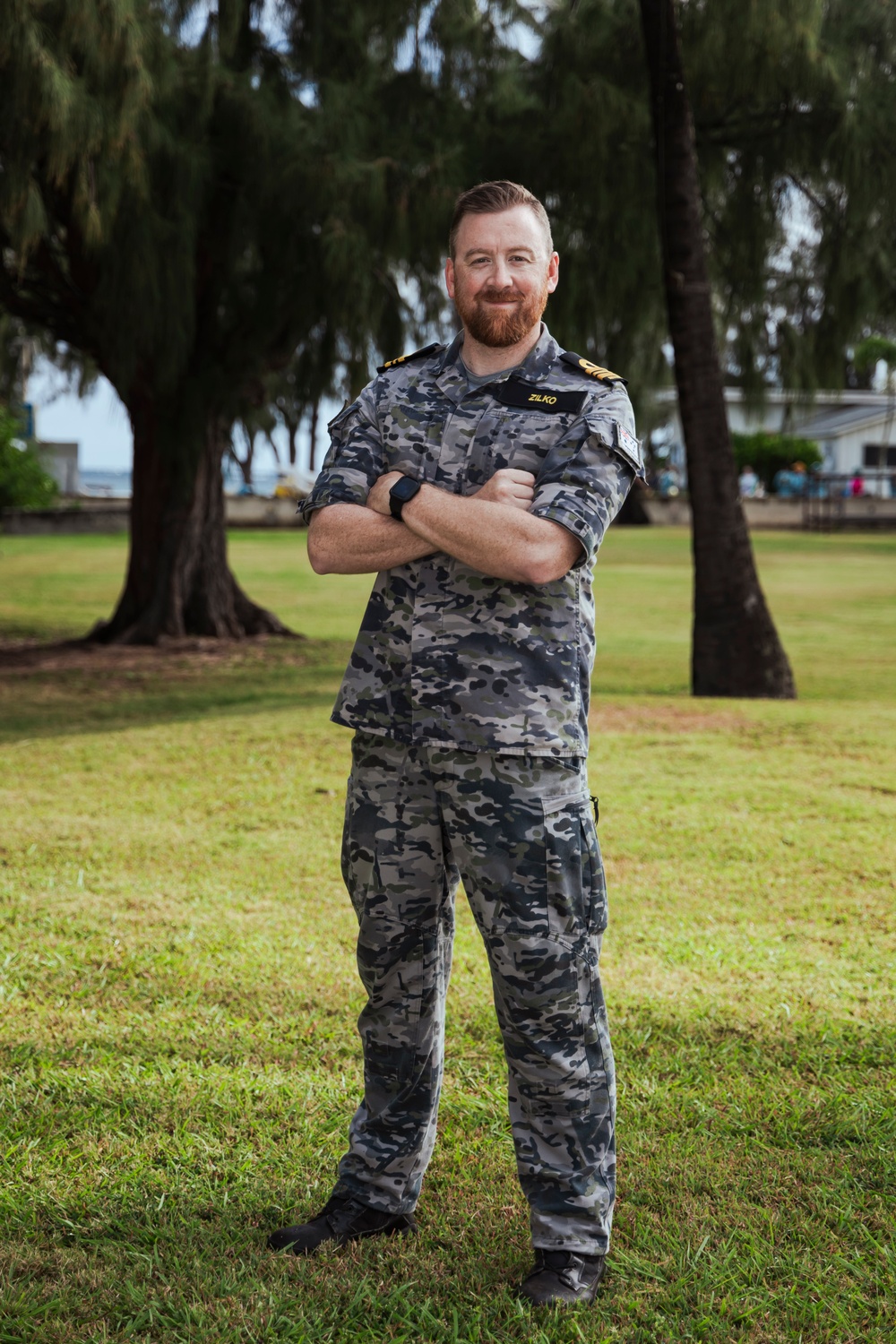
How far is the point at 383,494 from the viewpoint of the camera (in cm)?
250

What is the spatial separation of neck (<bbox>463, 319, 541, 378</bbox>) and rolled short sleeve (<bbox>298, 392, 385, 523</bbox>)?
224 millimetres

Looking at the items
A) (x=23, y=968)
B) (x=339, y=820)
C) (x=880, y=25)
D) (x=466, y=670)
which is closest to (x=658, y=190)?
(x=880, y=25)

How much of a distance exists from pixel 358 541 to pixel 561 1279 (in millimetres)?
1383

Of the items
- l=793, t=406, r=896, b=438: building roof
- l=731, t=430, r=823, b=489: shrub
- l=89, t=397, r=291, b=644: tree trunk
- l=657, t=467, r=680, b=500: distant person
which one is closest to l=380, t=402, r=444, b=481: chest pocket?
l=89, t=397, r=291, b=644: tree trunk

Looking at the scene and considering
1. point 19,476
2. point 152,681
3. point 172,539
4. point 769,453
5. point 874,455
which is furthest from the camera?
point 874,455

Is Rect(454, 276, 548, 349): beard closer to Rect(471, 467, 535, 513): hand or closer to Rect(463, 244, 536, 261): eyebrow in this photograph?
Rect(463, 244, 536, 261): eyebrow

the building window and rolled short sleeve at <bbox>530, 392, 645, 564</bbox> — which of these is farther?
the building window

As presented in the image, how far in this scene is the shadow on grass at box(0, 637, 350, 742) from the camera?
9.15 metres

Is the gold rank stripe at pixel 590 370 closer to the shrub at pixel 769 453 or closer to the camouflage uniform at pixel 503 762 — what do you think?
the camouflage uniform at pixel 503 762

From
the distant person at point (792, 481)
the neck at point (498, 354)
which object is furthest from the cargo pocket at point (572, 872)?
the distant person at point (792, 481)

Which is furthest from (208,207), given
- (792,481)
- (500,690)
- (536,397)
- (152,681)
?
(792,481)

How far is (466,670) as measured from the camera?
2.44 metres

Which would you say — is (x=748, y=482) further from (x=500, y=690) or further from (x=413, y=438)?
(x=500, y=690)

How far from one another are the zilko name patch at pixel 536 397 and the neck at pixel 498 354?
46mm
